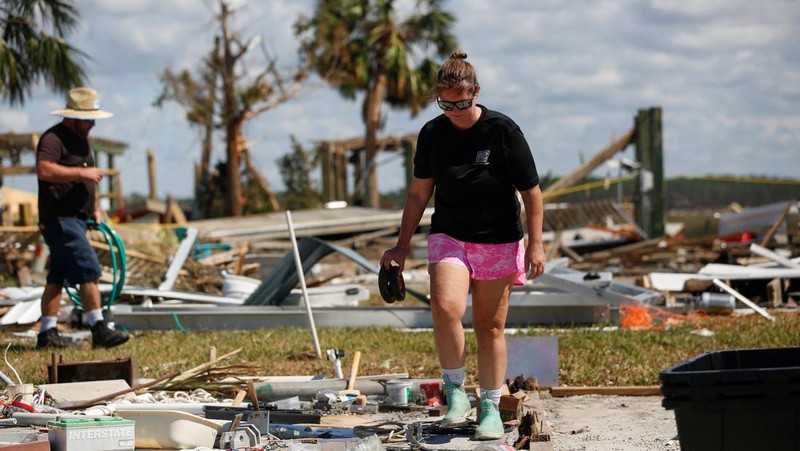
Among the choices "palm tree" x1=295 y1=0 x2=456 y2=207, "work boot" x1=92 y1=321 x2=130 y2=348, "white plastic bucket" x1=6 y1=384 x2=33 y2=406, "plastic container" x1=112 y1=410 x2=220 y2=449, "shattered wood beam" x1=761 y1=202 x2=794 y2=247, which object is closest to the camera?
"plastic container" x1=112 y1=410 x2=220 y2=449

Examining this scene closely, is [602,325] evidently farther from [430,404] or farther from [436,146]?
[436,146]

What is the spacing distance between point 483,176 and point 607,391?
2.03 meters

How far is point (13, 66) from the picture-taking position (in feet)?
54.3

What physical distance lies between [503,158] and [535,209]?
0.32 m

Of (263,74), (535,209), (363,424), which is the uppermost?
(263,74)

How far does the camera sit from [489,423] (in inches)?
218

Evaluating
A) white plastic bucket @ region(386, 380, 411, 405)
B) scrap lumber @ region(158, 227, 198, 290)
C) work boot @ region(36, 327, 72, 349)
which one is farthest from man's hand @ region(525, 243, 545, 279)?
scrap lumber @ region(158, 227, 198, 290)

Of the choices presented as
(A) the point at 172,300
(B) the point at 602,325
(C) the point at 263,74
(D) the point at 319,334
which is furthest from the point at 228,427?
(C) the point at 263,74

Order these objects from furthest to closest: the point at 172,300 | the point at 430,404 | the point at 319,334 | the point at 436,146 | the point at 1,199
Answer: the point at 1,199 → the point at 172,300 → the point at 319,334 → the point at 430,404 → the point at 436,146

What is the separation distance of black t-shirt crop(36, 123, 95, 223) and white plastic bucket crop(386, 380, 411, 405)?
12.5 ft

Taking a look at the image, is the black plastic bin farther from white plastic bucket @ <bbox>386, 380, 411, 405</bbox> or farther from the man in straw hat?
the man in straw hat

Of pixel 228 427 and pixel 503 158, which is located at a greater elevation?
pixel 503 158

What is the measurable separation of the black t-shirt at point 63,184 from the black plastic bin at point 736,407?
20.5ft

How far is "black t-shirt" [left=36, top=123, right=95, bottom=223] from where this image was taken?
912 cm
